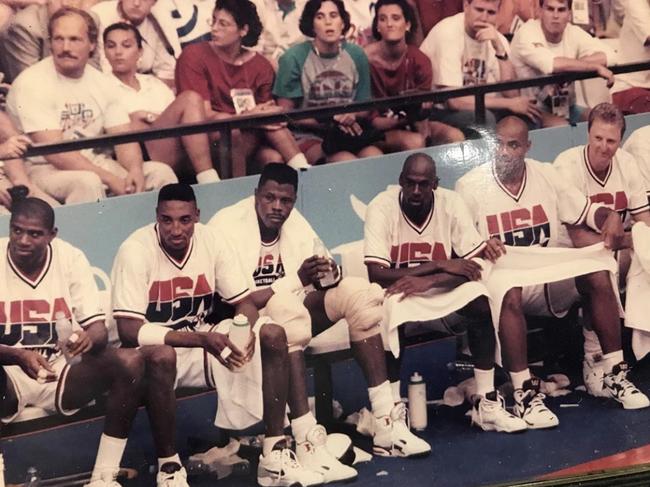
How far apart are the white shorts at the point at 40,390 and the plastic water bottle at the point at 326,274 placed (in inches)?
33.3

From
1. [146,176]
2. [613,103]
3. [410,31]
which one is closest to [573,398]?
[613,103]

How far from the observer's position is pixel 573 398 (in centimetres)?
368

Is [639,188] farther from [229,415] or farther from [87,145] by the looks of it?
[87,145]

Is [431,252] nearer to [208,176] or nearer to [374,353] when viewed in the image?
[374,353]

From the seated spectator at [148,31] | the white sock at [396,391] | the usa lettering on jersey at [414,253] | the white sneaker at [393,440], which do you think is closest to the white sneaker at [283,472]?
the white sneaker at [393,440]

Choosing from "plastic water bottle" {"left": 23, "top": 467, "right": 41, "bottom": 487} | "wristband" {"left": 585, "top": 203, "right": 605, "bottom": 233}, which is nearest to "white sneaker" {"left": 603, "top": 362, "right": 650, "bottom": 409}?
"wristband" {"left": 585, "top": 203, "right": 605, "bottom": 233}

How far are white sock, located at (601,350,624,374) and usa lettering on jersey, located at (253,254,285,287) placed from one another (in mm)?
1266

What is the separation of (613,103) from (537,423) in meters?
1.19

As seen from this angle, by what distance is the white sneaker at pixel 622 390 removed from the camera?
12.1 ft

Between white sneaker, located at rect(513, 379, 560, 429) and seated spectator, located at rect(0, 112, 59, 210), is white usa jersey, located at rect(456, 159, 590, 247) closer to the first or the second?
white sneaker, located at rect(513, 379, 560, 429)

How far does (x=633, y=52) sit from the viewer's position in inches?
148

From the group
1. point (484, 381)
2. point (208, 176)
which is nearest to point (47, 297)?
point (208, 176)

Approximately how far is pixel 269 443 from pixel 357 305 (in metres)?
0.53

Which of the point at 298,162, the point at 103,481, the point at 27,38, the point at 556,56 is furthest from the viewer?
the point at 556,56
